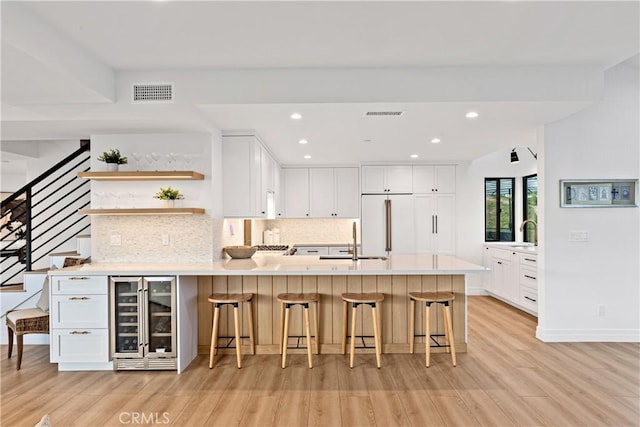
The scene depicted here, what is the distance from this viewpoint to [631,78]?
4223 millimetres

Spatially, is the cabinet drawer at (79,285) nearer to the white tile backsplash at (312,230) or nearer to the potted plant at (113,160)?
the potted plant at (113,160)

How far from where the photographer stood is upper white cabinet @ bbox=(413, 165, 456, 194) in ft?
22.2

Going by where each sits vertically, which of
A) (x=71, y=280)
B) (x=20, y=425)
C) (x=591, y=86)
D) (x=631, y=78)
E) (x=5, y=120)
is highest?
(x=631, y=78)

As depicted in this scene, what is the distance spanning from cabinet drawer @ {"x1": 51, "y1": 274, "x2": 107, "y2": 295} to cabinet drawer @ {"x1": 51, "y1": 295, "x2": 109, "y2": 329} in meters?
0.04

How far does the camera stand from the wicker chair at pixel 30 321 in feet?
11.5

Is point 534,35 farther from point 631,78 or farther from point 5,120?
point 5,120

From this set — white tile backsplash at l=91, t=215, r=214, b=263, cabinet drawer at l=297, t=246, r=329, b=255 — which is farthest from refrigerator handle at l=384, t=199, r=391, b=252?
white tile backsplash at l=91, t=215, r=214, b=263

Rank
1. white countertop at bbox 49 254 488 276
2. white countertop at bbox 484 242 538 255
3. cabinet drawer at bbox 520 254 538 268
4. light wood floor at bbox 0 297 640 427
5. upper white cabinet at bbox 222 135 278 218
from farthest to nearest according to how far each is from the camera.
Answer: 1. white countertop at bbox 484 242 538 255
2. cabinet drawer at bbox 520 254 538 268
3. upper white cabinet at bbox 222 135 278 218
4. white countertop at bbox 49 254 488 276
5. light wood floor at bbox 0 297 640 427

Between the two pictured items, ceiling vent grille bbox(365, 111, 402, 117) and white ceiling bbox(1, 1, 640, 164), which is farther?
ceiling vent grille bbox(365, 111, 402, 117)

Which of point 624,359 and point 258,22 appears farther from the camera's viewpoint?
point 624,359

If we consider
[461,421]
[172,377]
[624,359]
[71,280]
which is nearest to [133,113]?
[71,280]

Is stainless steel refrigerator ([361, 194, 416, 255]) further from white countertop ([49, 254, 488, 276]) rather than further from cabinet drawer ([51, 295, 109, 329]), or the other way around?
cabinet drawer ([51, 295, 109, 329])

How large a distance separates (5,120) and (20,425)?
2625mm

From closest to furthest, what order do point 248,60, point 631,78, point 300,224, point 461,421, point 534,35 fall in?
1. point 461,421
2. point 534,35
3. point 248,60
4. point 631,78
5. point 300,224
